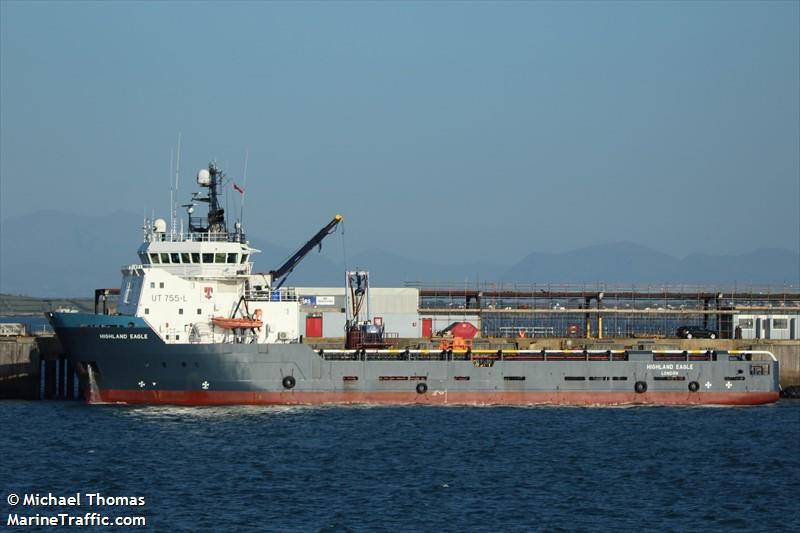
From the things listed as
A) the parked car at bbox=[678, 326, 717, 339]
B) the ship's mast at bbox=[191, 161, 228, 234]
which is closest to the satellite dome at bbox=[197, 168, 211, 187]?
the ship's mast at bbox=[191, 161, 228, 234]

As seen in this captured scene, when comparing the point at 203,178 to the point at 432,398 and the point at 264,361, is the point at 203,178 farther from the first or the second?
the point at 432,398

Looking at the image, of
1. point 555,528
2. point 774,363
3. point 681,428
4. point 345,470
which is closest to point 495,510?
point 555,528

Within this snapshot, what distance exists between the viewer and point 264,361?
45.8 m

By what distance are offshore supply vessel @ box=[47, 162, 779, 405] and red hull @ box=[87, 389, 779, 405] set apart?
0.04 meters

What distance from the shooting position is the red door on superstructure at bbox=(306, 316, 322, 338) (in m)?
58.0

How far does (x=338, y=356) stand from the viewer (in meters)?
48.1

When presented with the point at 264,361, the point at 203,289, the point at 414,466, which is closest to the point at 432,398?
the point at 264,361

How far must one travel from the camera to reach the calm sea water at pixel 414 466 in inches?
1125

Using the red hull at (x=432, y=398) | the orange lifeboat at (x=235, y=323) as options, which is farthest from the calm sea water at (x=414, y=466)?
the orange lifeboat at (x=235, y=323)

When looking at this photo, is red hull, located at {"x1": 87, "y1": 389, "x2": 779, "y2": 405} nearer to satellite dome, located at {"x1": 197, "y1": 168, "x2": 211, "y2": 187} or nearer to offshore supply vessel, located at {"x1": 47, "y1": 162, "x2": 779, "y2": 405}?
offshore supply vessel, located at {"x1": 47, "y1": 162, "x2": 779, "y2": 405}

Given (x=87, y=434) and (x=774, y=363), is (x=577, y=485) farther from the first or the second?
(x=774, y=363)

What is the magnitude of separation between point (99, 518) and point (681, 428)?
22.8m

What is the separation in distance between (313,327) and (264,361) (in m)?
12.3

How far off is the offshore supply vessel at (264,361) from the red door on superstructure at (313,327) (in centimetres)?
812
